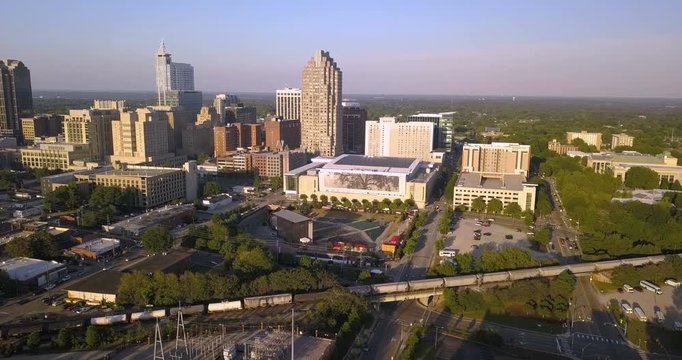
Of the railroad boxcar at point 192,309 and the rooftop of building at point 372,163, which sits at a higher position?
the rooftop of building at point 372,163

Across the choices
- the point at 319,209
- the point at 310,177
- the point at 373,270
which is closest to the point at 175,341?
the point at 373,270

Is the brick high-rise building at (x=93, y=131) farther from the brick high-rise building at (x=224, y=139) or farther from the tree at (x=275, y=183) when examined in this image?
the tree at (x=275, y=183)

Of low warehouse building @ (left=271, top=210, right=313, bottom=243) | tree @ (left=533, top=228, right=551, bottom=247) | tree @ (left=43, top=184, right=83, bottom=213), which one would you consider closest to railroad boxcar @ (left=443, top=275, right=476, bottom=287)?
tree @ (left=533, top=228, right=551, bottom=247)

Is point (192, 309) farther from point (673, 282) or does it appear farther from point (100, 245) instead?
point (673, 282)

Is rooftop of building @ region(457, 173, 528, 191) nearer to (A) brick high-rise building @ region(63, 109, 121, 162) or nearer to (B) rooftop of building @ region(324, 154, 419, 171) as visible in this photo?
(B) rooftop of building @ region(324, 154, 419, 171)

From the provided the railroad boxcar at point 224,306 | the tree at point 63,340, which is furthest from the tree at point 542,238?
the tree at point 63,340

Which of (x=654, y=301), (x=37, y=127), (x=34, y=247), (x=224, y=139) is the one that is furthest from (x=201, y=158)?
(x=654, y=301)

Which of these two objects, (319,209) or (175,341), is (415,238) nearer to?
(319,209)
